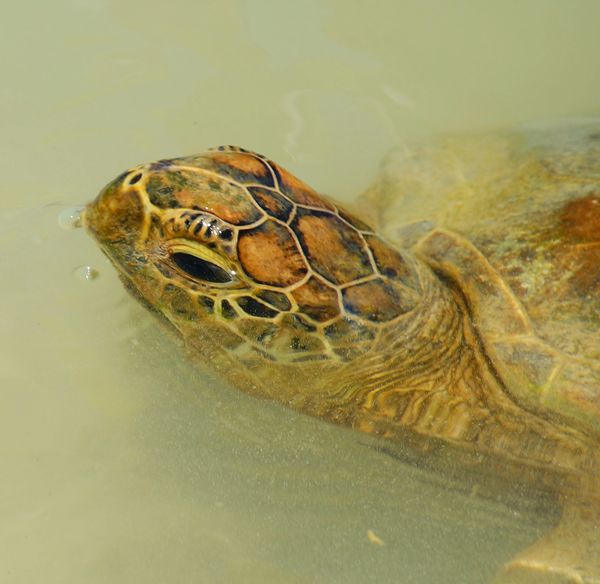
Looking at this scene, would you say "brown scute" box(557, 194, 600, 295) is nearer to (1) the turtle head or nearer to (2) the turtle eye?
(1) the turtle head

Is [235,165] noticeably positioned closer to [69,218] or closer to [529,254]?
[529,254]

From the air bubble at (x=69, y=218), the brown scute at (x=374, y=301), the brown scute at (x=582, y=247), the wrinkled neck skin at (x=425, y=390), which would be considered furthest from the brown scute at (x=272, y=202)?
the air bubble at (x=69, y=218)

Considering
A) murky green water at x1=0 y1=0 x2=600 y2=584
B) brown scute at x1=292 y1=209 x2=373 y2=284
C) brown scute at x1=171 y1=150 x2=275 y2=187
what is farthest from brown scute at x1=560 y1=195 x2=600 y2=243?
brown scute at x1=171 y1=150 x2=275 y2=187

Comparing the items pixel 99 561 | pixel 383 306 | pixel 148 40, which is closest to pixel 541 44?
pixel 148 40

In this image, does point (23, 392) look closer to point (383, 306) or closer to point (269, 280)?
point (269, 280)

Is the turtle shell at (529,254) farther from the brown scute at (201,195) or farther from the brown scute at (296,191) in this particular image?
the brown scute at (201,195)

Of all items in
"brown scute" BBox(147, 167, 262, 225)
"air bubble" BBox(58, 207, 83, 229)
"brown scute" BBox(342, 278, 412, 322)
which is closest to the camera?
"brown scute" BBox(147, 167, 262, 225)
